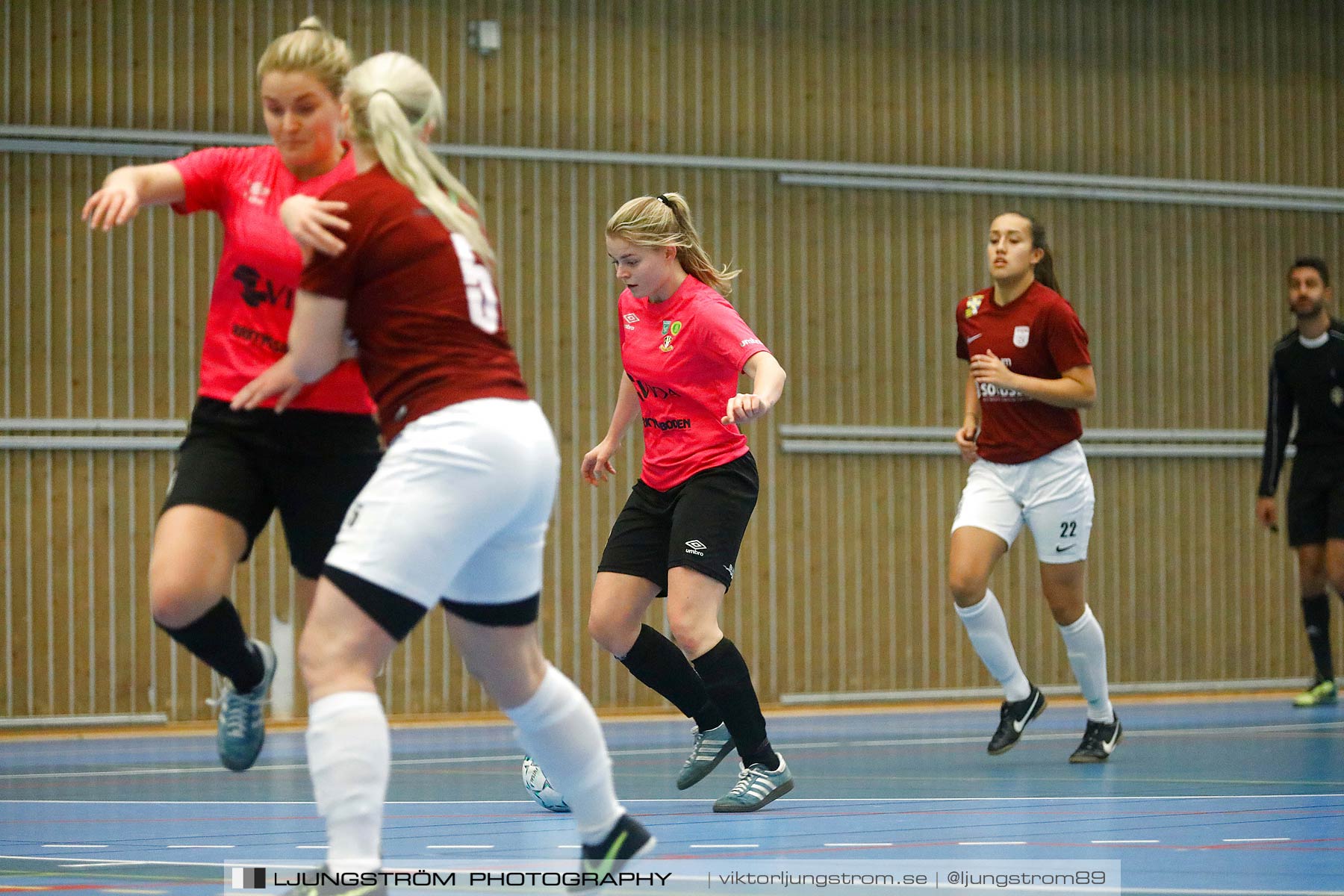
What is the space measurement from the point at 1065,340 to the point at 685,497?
199 cm

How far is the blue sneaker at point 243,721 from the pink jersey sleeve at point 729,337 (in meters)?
1.64

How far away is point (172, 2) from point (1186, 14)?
7.20 m

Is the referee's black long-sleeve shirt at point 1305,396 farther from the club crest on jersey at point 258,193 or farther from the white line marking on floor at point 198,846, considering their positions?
the club crest on jersey at point 258,193

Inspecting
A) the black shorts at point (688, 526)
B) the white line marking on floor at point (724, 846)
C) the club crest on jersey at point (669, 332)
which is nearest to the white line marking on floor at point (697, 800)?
the black shorts at point (688, 526)

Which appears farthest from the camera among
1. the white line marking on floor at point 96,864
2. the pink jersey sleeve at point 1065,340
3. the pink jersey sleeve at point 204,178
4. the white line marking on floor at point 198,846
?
the pink jersey sleeve at point 1065,340

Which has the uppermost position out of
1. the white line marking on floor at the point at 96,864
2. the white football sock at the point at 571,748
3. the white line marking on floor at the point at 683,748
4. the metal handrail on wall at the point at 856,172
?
the metal handrail on wall at the point at 856,172

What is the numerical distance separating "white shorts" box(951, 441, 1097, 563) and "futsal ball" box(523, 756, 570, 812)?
2132mm

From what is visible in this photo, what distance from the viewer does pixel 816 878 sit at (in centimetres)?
361

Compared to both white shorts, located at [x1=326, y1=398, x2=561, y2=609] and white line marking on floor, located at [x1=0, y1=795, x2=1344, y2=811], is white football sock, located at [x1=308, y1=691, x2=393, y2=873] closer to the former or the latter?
white shorts, located at [x1=326, y1=398, x2=561, y2=609]

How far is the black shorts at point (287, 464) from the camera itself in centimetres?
372

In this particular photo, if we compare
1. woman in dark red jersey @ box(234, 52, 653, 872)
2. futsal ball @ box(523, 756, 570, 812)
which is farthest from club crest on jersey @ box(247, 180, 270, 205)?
futsal ball @ box(523, 756, 570, 812)

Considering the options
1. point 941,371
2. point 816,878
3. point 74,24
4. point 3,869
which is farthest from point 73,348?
point 816,878

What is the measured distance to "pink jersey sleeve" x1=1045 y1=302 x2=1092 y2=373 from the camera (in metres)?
6.49

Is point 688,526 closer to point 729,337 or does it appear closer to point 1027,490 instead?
point 729,337
